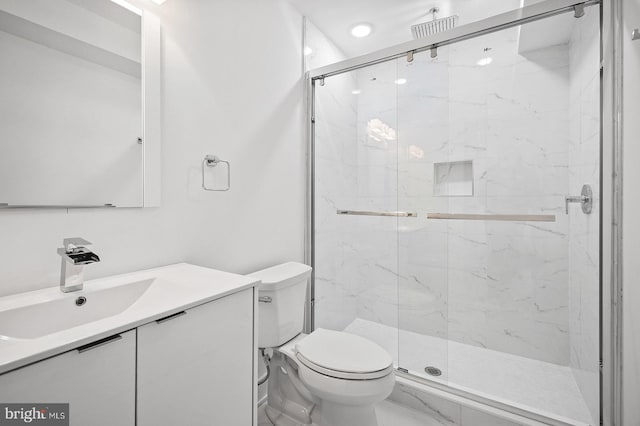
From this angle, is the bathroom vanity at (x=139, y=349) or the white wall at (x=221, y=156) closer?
the bathroom vanity at (x=139, y=349)

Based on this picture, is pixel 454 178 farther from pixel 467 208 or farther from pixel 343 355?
pixel 343 355

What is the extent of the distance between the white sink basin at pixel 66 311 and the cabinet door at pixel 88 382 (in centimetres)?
22

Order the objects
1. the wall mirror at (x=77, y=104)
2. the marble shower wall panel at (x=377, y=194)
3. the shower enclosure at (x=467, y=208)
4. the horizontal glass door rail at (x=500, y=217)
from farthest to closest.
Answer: the marble shower wall panel at (x=377, y=194) < the horizontal glass door rail at (x=500, y=217) < the shower enclosure at (x=467, y=208) < the wall mirror at (x=77, y=104)

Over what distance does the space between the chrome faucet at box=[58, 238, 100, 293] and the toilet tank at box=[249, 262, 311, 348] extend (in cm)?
72

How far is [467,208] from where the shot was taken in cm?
206

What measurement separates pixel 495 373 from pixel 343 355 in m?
1.19

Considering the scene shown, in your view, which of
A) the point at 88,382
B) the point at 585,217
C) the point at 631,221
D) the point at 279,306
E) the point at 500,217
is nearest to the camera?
the point at 88,382

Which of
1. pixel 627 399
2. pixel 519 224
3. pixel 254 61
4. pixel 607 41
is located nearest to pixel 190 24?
pixel 254 61

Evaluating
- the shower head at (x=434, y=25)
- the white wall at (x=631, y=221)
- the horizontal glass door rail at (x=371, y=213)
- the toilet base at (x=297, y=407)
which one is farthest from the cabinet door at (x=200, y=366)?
the shower head at (x=434, y=25)

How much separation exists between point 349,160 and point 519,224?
51.0 inches

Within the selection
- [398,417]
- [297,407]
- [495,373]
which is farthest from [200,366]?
[495,373]

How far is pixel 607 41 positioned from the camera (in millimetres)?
1326

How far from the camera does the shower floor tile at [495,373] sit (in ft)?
5.16

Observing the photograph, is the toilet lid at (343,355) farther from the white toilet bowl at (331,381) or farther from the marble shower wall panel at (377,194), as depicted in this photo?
the marble shower wall panel at (377,194)
